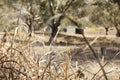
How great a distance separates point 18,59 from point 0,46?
15cm

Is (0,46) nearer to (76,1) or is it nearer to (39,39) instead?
(39,39)

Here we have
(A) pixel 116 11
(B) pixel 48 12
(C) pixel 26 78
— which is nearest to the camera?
(C) pixel 26 78

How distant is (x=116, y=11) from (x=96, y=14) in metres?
6.25

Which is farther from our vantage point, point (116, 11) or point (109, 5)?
point (116, 11)

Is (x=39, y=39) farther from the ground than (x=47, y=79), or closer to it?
farther from the ground

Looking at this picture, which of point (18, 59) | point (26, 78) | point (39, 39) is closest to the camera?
point (26, 78)

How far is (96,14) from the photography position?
1593 inches

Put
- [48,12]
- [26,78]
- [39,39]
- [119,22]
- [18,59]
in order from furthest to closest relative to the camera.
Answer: [119,22] → [48,12] → [39,39] → [18,59] → [26,78]

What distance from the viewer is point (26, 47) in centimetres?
187

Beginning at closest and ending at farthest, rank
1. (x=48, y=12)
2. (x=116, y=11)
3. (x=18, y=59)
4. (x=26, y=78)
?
1. (x=26, y=78)
2. (x=18, y=59)
3. (x=48, y=12)
4. (x=116, y=11)

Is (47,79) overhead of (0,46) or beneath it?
beneath

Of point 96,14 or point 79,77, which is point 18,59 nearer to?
point 79,77

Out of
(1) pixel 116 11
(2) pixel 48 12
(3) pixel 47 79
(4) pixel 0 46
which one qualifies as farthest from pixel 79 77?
(1) pixel 116 11

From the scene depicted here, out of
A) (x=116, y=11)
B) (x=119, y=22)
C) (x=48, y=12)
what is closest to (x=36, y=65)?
(x=48, y=12)
